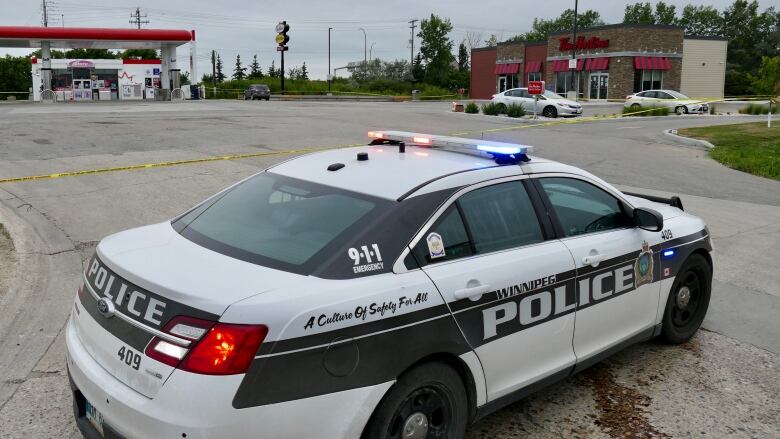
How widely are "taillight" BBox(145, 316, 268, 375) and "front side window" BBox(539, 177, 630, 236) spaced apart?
A: 2.13 metres

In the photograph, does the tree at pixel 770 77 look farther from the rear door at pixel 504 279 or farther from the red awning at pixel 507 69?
the rear door at pixel 504 279

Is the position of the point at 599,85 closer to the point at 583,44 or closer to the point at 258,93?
the point at 583,44

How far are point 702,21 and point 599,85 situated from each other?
210ft

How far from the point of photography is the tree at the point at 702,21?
102688 mm

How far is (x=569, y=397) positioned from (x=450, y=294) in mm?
1562

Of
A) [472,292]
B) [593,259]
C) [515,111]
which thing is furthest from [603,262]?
[515,111]

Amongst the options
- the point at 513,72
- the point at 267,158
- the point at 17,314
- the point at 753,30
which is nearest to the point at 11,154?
the point at 267,158

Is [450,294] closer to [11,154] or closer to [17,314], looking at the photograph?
[17,314]

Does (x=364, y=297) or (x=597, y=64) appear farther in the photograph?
(x=597, y=64)

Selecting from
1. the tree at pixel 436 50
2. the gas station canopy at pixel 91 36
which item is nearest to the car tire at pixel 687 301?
the gas station canopy at pixel 91 36

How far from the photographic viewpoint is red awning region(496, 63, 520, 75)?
206 ft

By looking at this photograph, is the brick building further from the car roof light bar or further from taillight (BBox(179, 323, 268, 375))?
taillight (BBox(179, 323, 268, 375))

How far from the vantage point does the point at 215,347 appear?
258 centimetres

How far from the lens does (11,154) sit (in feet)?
45.6
